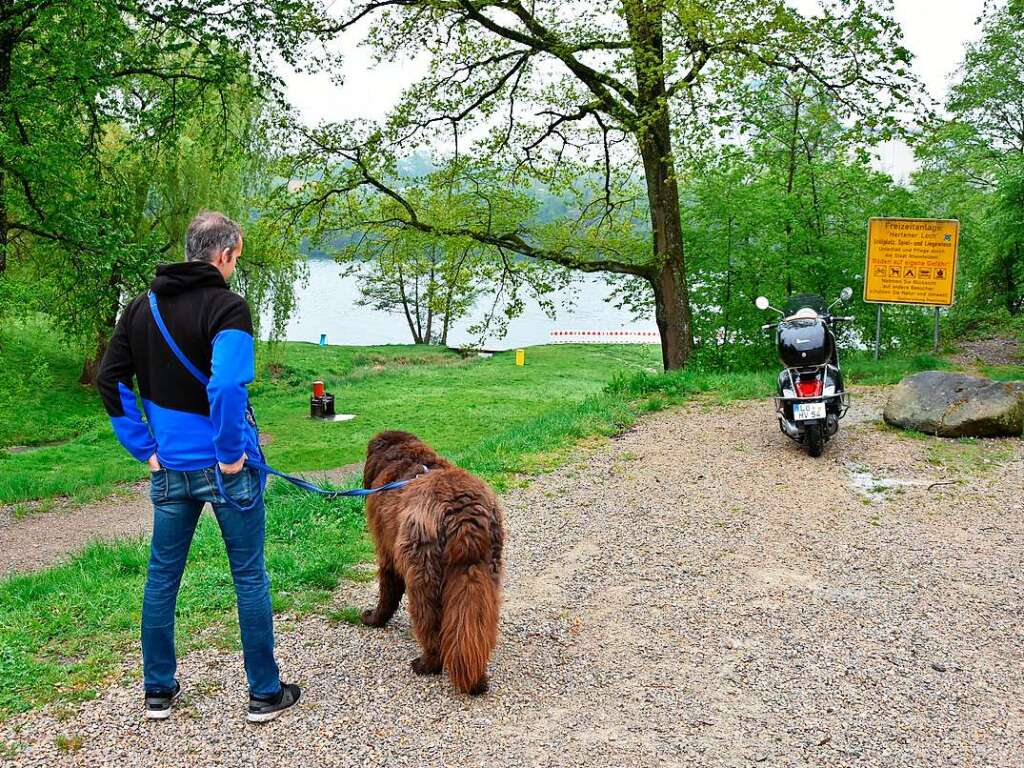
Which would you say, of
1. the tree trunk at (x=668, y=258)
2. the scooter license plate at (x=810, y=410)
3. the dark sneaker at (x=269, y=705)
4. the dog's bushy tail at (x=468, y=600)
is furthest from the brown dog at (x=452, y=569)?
the tree trunk at (x=668, y=258)

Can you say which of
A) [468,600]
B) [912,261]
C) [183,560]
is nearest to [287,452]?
[912,261]

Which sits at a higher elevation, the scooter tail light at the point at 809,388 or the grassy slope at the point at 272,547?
the scooter tail light at the point at 809,388

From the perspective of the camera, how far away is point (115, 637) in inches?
180

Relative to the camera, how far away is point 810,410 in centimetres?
827

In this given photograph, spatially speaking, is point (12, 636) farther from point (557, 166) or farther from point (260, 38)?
point (557, 166)

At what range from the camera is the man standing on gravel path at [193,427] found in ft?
11.3

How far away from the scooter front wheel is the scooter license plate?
158 mm

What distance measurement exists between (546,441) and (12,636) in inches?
239

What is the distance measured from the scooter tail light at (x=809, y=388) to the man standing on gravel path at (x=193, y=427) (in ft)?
19.9

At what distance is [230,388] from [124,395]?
59cm

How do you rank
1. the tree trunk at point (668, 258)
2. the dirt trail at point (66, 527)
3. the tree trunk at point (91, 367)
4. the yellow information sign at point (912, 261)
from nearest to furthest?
the dirt trail at point (66, 527) < the yellow information sign at point (912, 261) < the tree trunk at point (668, 258) < the tree trunk at point (91, 367)

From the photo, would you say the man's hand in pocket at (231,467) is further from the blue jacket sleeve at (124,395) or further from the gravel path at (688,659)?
the gravel path at (688,659)

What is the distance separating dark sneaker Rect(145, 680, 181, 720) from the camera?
3.69 meters

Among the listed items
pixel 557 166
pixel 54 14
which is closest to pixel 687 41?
pixel 557 166
